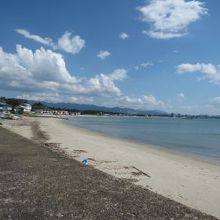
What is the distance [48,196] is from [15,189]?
4.16 feet

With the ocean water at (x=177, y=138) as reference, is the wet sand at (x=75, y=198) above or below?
above

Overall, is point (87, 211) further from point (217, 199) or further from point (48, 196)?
point (217, 199)

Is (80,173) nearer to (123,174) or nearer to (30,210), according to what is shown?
(123,174)

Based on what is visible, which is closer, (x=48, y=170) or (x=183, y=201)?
(x=183, y=201)

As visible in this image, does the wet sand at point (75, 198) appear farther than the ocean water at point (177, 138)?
No

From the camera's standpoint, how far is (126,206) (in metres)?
8.91

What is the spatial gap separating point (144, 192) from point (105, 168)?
21.0 ft

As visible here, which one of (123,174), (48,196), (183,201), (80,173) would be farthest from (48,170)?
(183,201)

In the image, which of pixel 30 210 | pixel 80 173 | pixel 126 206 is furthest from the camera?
pixel 80 173

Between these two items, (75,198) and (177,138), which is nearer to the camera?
(75,198)

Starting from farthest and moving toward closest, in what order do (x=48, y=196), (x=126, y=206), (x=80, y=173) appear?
(x=80, y=173) < (x=48, y=196) < (x=126, y=206)

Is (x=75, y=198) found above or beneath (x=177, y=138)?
above

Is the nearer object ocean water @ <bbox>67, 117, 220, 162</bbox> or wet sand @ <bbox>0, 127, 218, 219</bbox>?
wet sand @ <bbox>0, 127, 218, 219</bbox>

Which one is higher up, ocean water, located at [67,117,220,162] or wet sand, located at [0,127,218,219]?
wet sand, located at [0,127,218,219]
